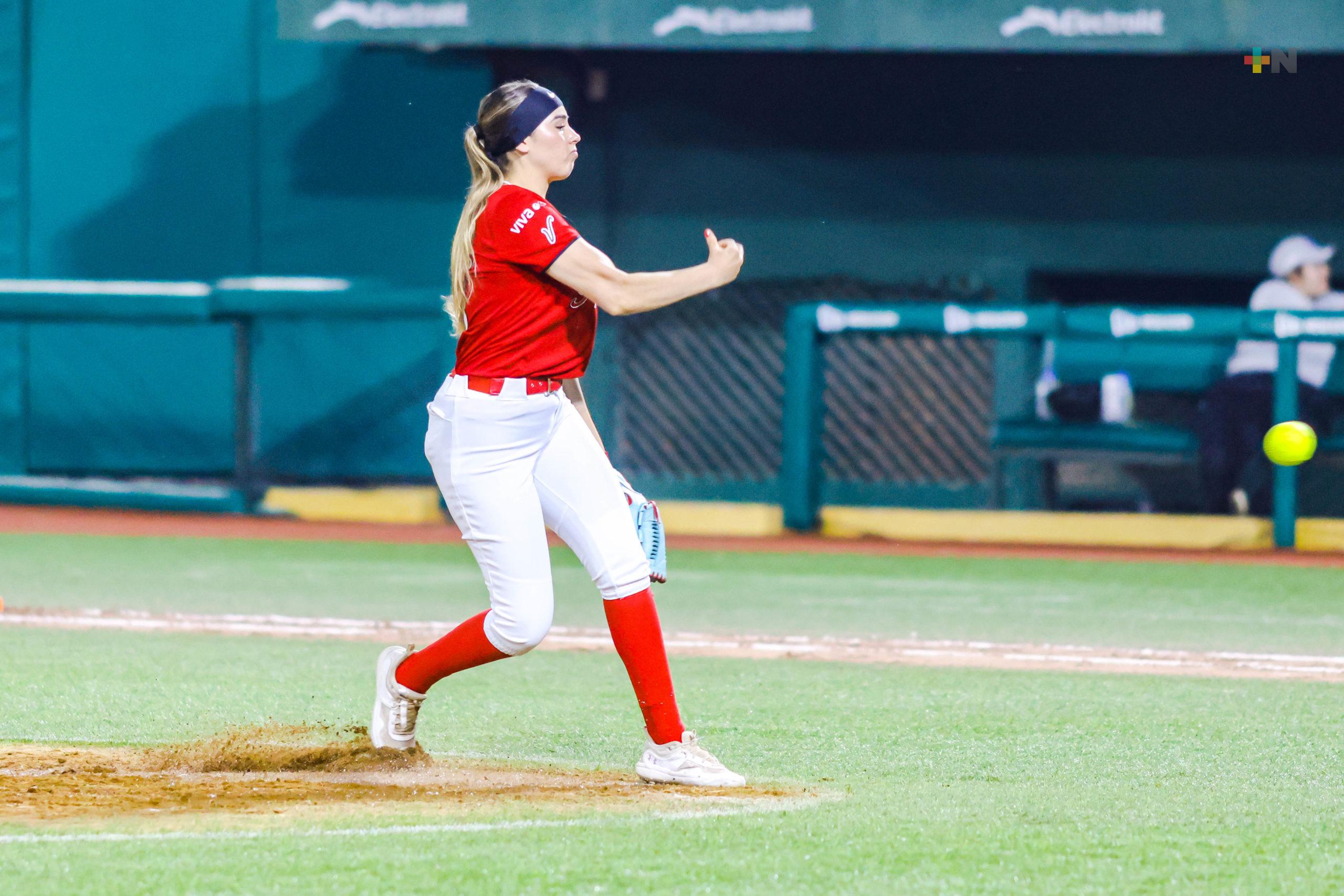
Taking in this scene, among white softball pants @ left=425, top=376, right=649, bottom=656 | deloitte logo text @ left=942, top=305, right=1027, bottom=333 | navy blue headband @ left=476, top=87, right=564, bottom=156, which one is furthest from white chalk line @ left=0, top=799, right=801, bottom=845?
deloitte logo text @ left=942, top=305, right=1027, bottom=333

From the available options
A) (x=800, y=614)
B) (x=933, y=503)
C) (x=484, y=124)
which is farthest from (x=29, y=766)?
(x=933, y=503)

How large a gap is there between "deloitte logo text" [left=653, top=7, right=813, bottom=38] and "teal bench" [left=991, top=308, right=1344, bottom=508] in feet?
7.12

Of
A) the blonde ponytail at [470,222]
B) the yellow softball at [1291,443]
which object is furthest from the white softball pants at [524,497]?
the yellow softball at [1291,443]

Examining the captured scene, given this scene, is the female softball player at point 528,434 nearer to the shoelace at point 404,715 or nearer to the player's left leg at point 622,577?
the player's left leg at point 622,577

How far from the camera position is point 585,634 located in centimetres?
784

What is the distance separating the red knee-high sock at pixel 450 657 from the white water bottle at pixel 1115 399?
7450 millimetres

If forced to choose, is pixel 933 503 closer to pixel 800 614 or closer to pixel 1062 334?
pixel 1062 334

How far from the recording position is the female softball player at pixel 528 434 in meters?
4.68

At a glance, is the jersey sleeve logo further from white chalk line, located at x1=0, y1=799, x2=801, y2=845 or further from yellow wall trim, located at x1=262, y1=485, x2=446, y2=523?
yellow wall trim, located at x1=262, y1=485, x2=446, y2=523

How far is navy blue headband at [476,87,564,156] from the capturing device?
470 centimetres

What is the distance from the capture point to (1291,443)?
10.4 metres

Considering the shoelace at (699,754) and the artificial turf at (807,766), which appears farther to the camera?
the shoelace at (699,754)

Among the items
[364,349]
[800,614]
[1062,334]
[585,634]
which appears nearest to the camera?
[585,634]

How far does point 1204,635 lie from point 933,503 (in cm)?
512
